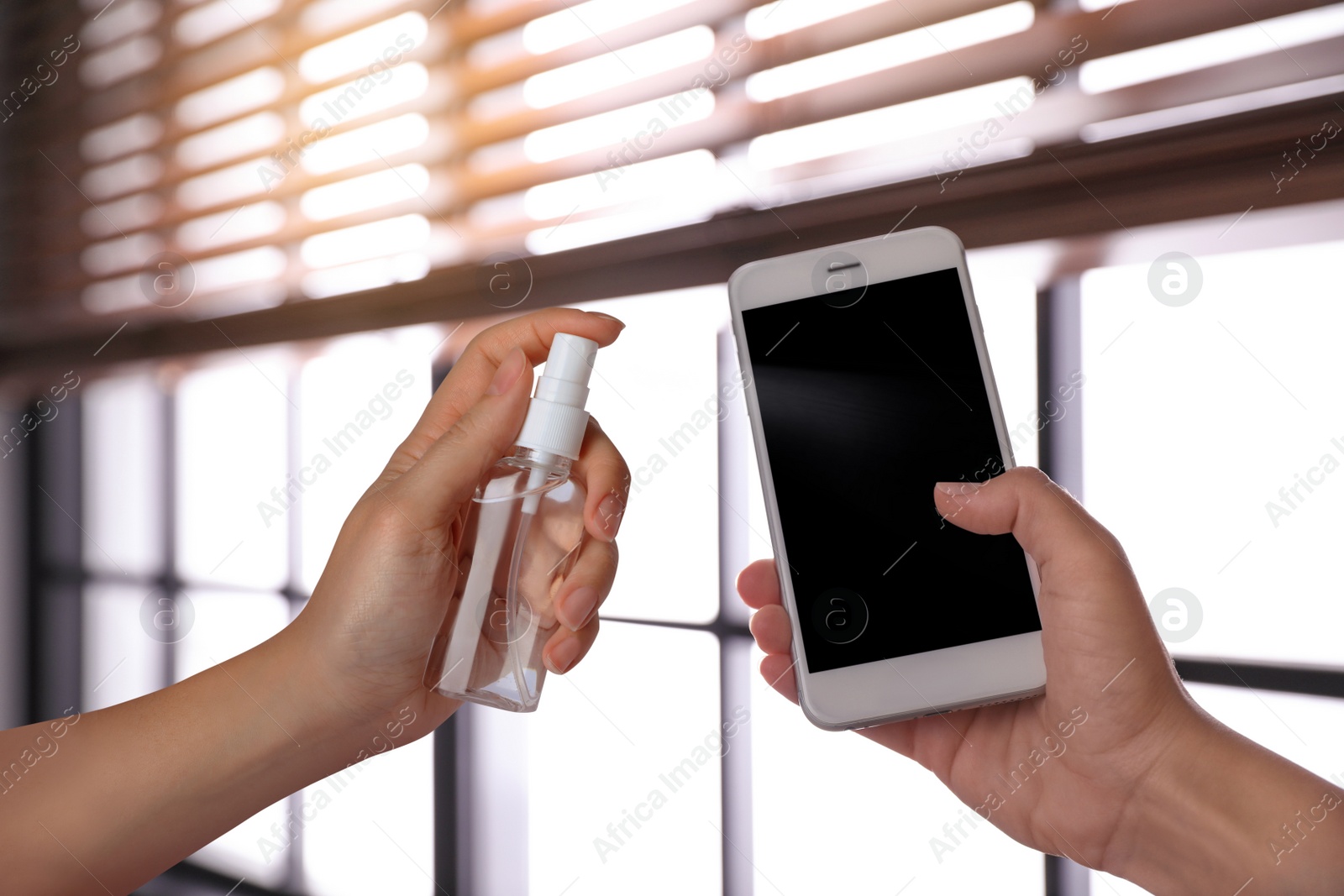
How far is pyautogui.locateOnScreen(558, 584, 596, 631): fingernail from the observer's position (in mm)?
553

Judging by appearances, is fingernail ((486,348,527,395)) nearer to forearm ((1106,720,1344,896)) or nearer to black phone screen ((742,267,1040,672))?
black phone screen ((742,267,1040,672))

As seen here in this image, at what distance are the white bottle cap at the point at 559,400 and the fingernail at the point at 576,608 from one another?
0.43 ft

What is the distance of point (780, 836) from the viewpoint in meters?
0.88

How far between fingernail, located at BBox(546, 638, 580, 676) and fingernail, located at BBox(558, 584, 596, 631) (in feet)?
0.03

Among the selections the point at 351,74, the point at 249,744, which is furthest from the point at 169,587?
the point at 249,744

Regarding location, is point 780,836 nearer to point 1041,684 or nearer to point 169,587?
point 1041,684

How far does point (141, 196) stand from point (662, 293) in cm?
115

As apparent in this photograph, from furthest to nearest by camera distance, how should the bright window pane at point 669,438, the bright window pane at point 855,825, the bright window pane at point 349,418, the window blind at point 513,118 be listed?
the bright window pane at point 349,418
the bright window pane at point 669,438
the bright window pane at point 855,825
the window blind at point 513,118

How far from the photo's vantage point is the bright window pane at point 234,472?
4.48ft

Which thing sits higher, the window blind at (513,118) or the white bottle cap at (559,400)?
the window blind at (513,118)

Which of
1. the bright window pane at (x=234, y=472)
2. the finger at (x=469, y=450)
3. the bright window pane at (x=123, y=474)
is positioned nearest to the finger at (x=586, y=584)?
the finger at (x=469, y=450)

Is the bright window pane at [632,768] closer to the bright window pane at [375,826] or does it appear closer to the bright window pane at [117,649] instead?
the bright window pane at [375,826]

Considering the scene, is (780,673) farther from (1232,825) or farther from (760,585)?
(1232,825)

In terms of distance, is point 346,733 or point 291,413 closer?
point 346,733
